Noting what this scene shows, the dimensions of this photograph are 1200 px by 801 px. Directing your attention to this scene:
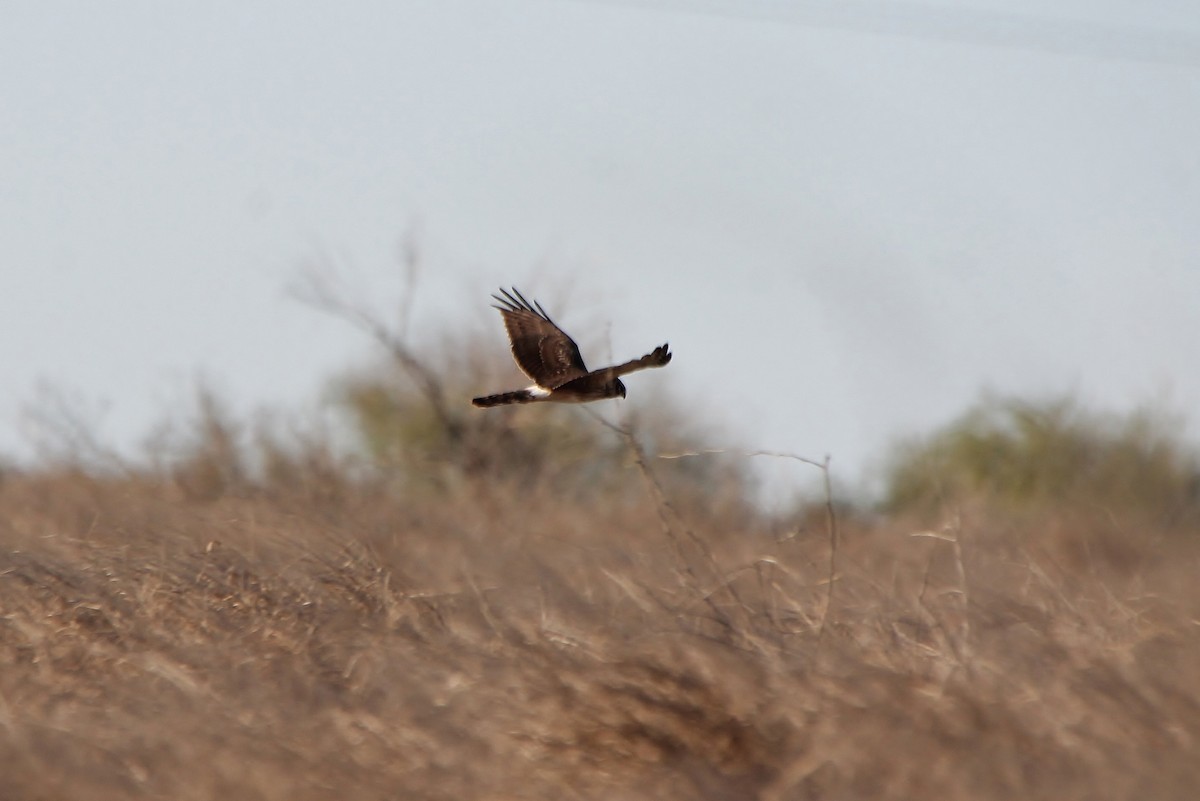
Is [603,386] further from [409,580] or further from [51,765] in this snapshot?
[51,765]

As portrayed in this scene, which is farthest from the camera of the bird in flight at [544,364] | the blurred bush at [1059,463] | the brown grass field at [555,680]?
the blurred bush at [1059,463]

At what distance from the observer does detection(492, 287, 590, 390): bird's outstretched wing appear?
23.3 feet

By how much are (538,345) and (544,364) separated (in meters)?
0.09

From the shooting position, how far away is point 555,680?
207 inches

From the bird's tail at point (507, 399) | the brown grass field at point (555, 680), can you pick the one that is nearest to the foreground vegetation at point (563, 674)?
the brown grass field at point (555, 680)

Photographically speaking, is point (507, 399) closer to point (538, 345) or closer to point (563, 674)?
point (538, 345)

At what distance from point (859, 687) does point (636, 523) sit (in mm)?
10717

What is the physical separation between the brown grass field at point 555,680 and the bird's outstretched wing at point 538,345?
2.90 feet

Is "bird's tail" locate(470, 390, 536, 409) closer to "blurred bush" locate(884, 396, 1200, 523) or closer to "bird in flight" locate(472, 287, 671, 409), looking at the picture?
"bird in flight" locate(472, 287, 671, 409)

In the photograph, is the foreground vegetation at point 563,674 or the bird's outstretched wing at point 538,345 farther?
the bird's outstretched wing at point 538,345

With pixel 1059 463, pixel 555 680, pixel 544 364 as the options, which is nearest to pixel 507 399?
pixel 544 364

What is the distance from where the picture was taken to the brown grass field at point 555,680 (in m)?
4.89

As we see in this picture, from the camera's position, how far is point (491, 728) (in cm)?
532

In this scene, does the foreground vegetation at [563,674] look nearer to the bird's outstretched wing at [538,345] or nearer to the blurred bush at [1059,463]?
the bird's outstretched wing at [538,345]
